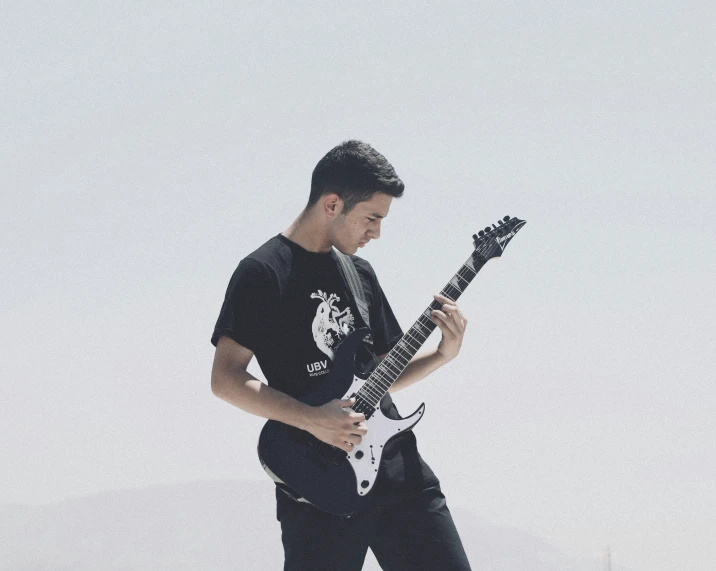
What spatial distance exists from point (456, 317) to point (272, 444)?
3.25 ft

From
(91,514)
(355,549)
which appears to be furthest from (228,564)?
(355,549)

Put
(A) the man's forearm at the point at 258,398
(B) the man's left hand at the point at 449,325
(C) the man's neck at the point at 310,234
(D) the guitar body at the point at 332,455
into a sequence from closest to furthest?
(A) the man's forearm at the point at 258,398
(D) the guitar body at the point at 332,455
(B) the man's left hand at the point at 449,325
(C) the man's neck at the point at 310,234

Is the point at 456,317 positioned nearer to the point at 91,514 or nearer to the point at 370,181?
the point at 370,181

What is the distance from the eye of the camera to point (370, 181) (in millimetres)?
4141

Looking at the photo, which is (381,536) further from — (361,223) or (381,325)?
(361,223)

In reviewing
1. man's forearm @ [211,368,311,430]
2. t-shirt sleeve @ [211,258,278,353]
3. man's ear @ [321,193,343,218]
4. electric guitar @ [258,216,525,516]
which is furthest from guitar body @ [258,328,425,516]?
man's ear @ [321,193,343,218]

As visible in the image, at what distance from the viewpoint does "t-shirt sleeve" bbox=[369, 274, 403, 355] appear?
14.7ft

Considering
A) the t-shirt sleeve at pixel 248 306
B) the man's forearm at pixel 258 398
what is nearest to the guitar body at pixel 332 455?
the man's forearm at pixel 258 398

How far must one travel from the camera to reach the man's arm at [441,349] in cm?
413

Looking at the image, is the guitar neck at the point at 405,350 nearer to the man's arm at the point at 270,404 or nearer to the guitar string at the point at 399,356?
the guitar string at the point at 399,356

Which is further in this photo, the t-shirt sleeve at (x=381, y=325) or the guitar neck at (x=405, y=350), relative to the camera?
the t-shirt sleeve at (x=381, y=325)

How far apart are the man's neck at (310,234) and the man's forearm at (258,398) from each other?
2.21ft

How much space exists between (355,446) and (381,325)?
26.3 inches

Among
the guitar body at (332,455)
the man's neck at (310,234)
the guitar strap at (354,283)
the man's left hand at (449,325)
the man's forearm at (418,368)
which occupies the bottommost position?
the guitar body at (332,455)
